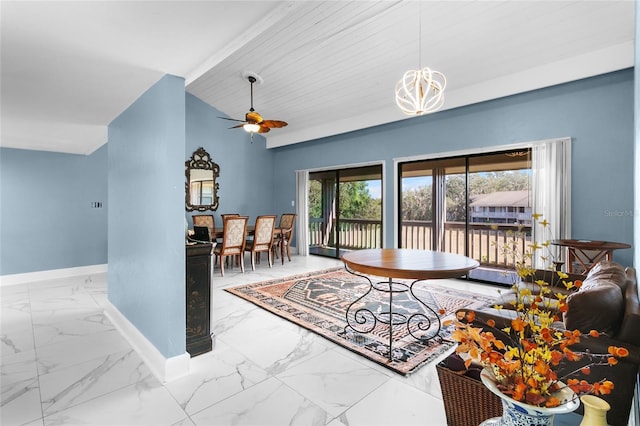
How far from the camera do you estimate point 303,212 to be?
7.60 metres

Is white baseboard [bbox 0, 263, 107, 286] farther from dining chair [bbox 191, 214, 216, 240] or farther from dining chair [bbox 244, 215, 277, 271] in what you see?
dining chair [bbox 244, 215, 277, 271]

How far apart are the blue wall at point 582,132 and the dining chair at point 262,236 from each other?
2.94 meters

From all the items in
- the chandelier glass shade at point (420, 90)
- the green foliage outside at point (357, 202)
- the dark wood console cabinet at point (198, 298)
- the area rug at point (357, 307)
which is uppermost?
the chandelier glass shade at point (420, 90)

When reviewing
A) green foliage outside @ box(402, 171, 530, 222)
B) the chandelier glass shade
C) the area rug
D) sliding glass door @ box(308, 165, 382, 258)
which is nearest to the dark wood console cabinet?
the area rug

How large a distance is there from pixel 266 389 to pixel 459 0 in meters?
4.03

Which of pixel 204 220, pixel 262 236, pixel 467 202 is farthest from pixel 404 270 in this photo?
pixel 204 220

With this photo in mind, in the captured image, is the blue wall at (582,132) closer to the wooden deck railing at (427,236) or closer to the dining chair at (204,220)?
the wooden deck railing at (427,236)

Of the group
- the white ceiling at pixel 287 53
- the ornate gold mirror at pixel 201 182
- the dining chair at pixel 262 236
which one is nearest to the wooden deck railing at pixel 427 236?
the dining chair at pixel 262 236

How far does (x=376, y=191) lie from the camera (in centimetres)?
692

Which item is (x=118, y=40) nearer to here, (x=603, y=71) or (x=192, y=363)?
(x=192, y=363)

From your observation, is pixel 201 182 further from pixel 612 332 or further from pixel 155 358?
pixel 612 332

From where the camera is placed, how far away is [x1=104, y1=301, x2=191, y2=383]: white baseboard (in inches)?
84.0

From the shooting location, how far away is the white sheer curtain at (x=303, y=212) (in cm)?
753

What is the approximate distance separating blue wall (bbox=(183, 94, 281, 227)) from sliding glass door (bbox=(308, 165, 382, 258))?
1.37m
